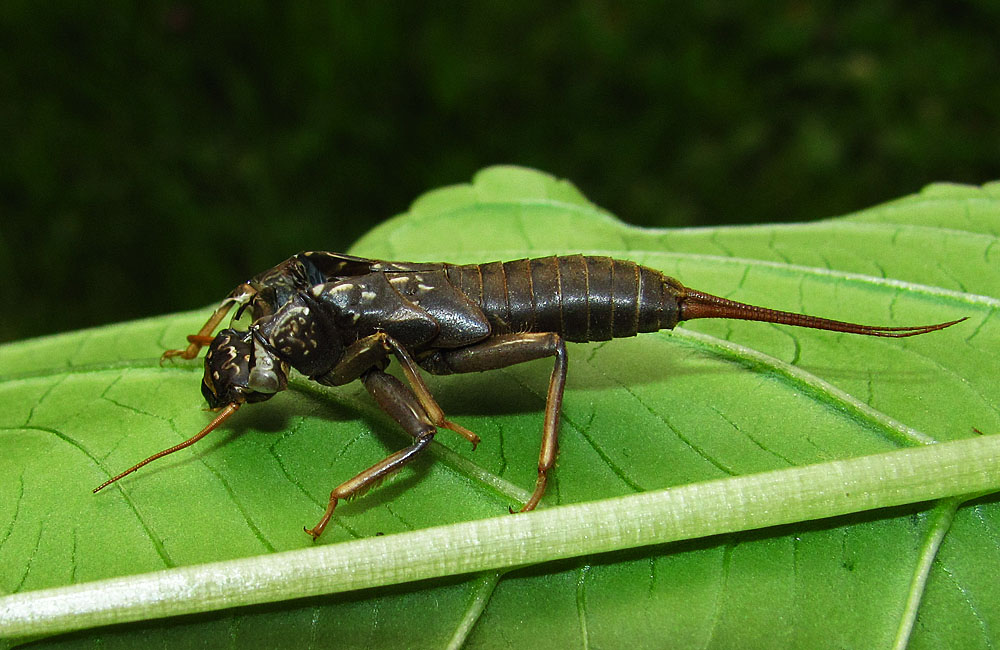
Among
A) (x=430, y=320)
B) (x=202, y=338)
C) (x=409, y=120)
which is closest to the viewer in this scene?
(x=430, y=320)

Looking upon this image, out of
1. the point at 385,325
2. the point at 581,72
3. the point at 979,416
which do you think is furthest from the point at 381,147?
the point at 979,416

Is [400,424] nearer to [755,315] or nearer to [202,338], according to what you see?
[202,338]

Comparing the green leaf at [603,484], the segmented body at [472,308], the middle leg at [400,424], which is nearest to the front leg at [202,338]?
the green leaf at [603,484]

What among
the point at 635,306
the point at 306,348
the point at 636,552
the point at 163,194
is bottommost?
the point at 163,194

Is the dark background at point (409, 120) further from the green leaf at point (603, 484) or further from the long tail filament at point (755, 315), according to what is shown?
the long tail filament at point (755, 315)

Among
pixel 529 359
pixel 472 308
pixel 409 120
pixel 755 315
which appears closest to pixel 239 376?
pixel 472 308

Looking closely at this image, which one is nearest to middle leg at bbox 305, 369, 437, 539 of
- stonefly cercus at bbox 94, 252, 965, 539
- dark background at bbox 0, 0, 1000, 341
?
stonefly cercus at bbox 94, 252, 965, 539

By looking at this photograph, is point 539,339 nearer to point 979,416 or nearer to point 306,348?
point 306,348
